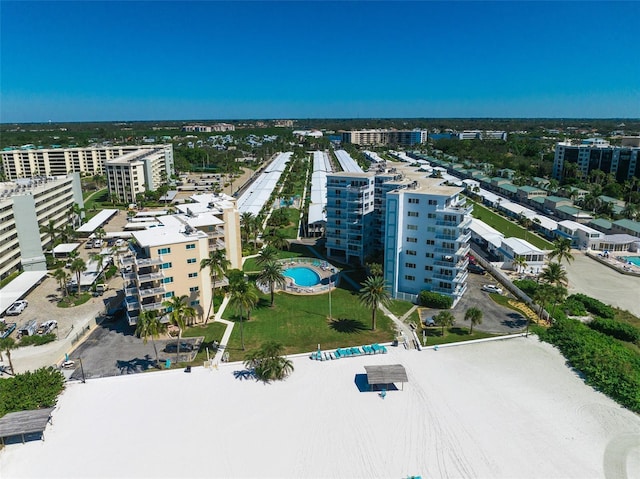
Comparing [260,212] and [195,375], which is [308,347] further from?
[260,212]

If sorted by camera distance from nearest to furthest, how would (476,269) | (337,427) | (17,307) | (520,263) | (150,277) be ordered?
(337,427)
(150,277)
(17,307)
(520,263)
(476,269)

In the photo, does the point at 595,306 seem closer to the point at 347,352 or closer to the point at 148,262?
the point at 347,352

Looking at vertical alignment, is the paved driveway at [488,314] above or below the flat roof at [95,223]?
below

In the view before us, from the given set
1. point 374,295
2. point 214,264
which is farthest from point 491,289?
point 214,264

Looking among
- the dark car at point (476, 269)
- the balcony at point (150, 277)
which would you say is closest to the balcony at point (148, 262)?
the balcony at point (150, 277)

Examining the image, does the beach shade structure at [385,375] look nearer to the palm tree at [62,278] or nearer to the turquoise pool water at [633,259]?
the palm tree at [62,278]
